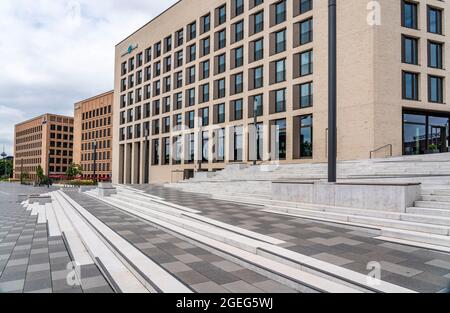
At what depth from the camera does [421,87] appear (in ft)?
71.4

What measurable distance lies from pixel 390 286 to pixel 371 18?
21.8 m

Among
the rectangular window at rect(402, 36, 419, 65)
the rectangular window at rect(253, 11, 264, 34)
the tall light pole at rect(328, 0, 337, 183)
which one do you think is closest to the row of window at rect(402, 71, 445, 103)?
the rectangular window at rect(402, 36, 419, 65)

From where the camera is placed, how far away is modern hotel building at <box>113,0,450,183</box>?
2064 centimetres

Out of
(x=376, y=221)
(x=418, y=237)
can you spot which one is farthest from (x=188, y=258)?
(x=376, y=221)

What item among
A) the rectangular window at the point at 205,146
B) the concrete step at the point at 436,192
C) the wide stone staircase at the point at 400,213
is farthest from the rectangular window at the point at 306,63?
the concrete step at the point at 436,192

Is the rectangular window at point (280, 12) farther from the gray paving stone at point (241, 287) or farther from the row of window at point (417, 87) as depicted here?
the gray paving stone at point (241, 287)

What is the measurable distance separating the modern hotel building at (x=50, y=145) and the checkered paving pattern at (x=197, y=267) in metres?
97.7

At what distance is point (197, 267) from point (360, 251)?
306 centimetres

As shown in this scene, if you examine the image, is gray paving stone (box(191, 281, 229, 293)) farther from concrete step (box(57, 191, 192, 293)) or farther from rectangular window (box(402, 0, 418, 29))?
rectangular window (box(402, 0, 418, 29))

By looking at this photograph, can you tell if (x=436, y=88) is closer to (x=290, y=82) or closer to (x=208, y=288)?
(x=290, y=82)

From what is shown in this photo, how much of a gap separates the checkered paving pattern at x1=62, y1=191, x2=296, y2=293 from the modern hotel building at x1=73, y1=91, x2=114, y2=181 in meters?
61.2
